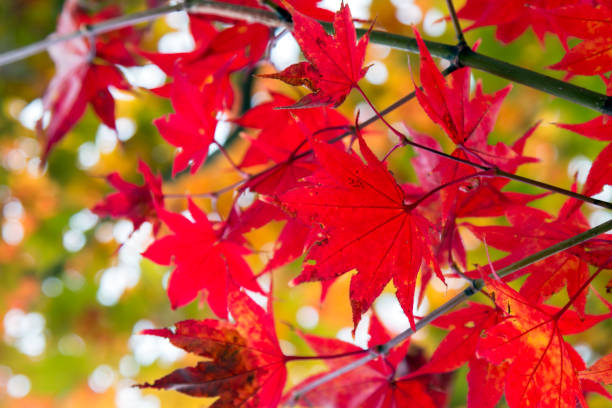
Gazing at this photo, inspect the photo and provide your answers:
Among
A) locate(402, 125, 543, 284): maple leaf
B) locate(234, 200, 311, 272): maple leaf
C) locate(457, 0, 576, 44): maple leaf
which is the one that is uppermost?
locate(457, 0, 576, 44): maple leaf

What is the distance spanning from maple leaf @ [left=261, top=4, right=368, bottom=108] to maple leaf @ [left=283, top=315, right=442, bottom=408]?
0.25 meters

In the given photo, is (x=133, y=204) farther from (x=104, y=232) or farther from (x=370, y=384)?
(x=104, y=232)

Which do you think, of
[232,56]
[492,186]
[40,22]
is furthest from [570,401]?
[40,22]

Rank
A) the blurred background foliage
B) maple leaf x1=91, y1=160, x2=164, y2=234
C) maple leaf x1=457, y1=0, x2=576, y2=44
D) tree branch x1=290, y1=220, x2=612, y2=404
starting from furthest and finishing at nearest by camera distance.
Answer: the blurred background foliage, maple leaf x1=91, y1=160, x2=164, y2=234, maple leaf x1=457, y1=0, x2=576, y2=44, tree branch x1=290, y1=220, x2=612, y2=404

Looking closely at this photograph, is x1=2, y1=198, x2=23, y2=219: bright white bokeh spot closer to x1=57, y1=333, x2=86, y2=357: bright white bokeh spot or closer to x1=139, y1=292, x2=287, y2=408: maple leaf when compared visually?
x1=57, y1=333, x2=86, y2=357: bright white bokeh spot

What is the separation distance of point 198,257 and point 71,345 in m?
1.93

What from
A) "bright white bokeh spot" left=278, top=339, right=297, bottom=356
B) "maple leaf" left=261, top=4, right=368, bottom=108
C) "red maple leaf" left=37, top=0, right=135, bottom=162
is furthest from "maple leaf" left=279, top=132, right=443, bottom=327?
"bright white bokeh spot" left=278, top=339, right=297, bottom=356

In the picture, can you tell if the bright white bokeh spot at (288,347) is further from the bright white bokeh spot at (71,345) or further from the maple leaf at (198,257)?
the maple leaf at (198,257)

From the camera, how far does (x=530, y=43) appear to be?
122 cm

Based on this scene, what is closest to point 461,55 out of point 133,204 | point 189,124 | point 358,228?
point 358,228

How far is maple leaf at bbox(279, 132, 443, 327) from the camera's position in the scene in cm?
34

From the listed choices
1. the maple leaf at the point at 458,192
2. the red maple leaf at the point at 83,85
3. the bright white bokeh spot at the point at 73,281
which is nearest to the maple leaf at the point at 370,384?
the maple leaf at the point at 458,192

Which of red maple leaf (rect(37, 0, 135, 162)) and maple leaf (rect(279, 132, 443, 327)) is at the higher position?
red maple leaf (rect(37, 0, 135, 162))

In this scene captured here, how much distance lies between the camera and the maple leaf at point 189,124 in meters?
0.48
